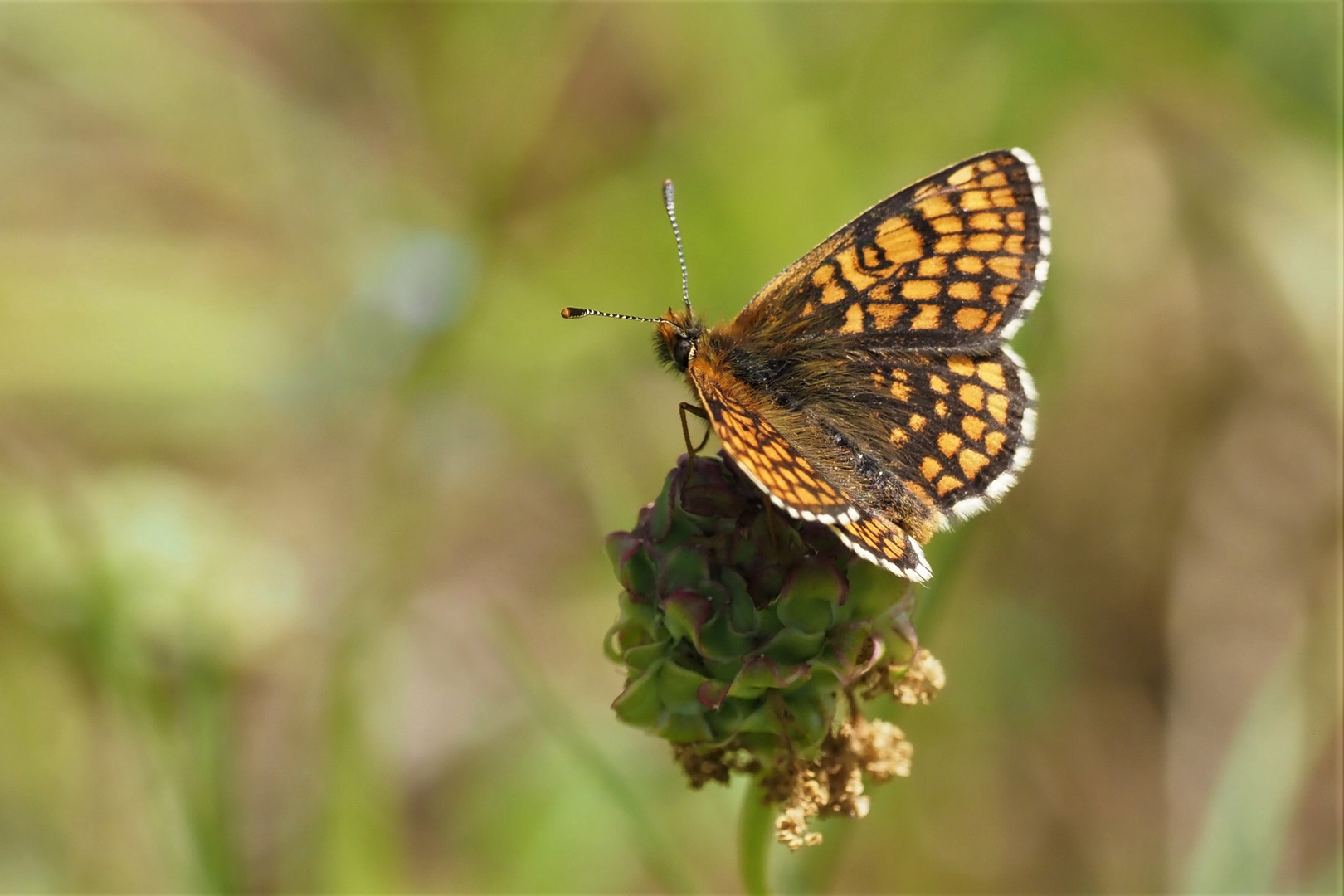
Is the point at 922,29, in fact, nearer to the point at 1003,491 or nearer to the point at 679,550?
the point at 1003,491

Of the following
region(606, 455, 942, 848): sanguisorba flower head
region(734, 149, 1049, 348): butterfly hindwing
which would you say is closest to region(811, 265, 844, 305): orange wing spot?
region(734, 149, 1049, 348): butterfly hindwing

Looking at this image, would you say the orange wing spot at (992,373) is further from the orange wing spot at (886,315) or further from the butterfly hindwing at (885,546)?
the butterfly hindwing at (885,546)

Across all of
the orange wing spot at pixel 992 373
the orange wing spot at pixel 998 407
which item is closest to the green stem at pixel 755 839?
the orange wing spot at pixel 998 407

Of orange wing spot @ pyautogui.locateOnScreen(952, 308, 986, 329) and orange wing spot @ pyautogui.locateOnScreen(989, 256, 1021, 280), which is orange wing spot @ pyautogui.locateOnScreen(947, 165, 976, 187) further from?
orange wing spot @ pyautogui.locateOnScreen(952, 308, 986, 329)

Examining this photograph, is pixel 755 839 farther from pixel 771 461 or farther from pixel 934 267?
pixel 934 267

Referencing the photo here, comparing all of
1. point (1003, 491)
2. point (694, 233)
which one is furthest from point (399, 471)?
point (1003, 491)

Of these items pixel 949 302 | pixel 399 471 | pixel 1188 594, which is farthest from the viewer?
pixel 1188 594

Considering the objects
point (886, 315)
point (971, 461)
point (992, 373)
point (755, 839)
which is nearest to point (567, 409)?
point (886, 315)
